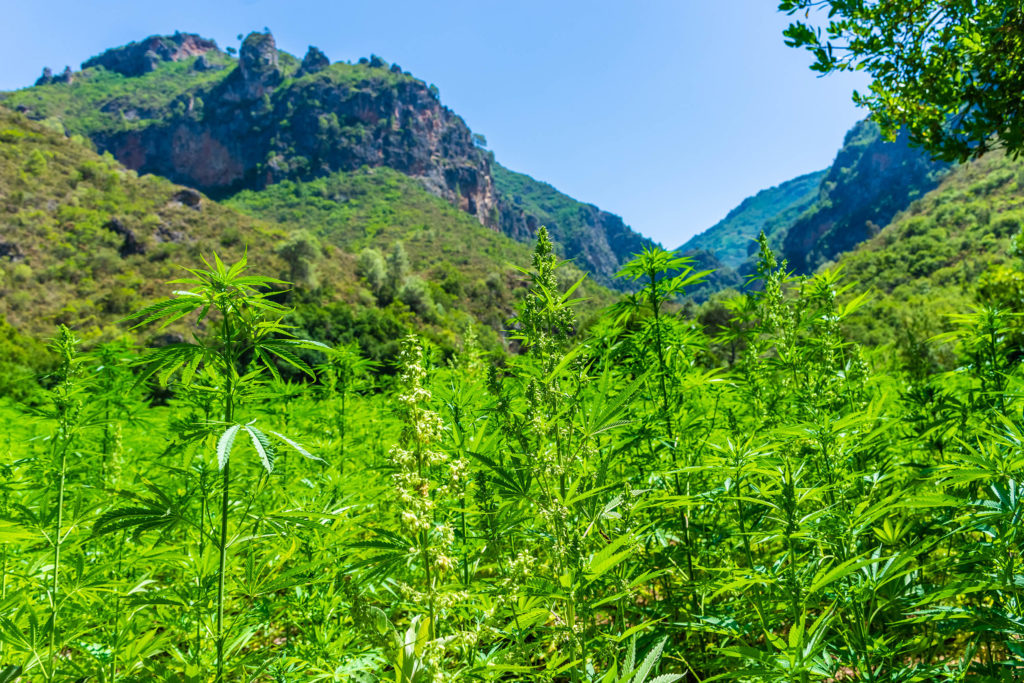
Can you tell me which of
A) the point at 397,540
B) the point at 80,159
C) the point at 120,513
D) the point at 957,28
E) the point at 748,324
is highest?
the point at 80,159

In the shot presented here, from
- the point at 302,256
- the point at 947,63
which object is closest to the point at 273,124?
the point at 302,256

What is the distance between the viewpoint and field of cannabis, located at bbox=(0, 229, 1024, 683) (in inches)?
66.0

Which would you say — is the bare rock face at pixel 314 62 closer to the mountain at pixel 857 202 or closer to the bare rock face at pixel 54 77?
the bare rock face at pixel 54 77

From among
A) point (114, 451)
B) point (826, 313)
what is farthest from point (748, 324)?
point (114, 451)

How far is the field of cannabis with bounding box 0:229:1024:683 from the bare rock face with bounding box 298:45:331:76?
172432 mm

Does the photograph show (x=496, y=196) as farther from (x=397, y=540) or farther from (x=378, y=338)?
(x=397, y=540)

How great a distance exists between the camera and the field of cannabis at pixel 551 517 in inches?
66.0

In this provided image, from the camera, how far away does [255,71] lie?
13725 centimetres

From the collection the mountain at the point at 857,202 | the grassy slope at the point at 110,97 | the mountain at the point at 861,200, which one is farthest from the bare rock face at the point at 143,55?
the mountain at the point at 861,200

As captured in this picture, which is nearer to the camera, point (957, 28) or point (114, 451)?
point (114, 451)

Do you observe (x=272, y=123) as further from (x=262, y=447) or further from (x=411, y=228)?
(x=262, y=447)

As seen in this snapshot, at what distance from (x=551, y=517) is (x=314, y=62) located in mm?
177529

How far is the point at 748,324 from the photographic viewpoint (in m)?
4.38

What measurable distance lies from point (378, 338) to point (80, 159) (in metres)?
55.7
